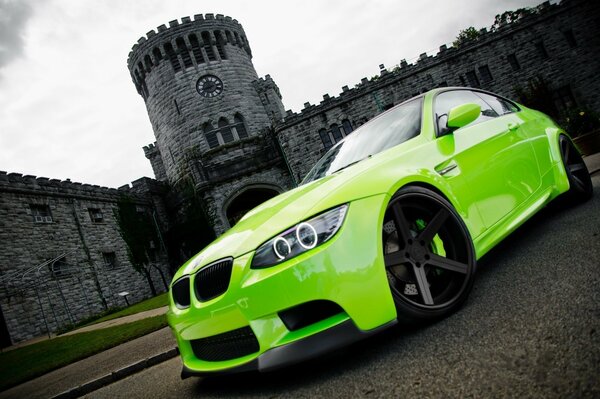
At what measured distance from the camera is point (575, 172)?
3598 mm

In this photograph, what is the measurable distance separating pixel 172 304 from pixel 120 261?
1933 cm

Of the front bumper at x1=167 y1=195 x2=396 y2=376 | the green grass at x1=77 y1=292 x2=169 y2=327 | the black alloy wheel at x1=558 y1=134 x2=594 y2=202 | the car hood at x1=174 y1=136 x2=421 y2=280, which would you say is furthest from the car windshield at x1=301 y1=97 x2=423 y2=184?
the green grass at x1=77 y1=292 x2=169 y2=327

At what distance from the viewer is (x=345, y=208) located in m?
1.71

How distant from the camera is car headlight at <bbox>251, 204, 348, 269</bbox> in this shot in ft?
5.29

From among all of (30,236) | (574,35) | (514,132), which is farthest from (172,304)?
(574,35)

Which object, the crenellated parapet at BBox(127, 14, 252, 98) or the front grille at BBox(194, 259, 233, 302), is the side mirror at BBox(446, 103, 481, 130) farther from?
the crenellated parapet at BBox(127, 14, 252, 98)

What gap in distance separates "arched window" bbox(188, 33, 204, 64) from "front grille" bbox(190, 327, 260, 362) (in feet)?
88.5

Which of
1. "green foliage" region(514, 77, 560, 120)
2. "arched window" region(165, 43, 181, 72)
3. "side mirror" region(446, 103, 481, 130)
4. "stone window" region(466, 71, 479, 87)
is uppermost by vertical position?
"arched window" region(165, 43, 181, 72)

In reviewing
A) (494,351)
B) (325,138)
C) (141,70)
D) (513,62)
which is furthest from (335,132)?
(494,351)

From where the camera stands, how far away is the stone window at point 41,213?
1558 centimetres

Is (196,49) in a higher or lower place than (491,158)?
higher

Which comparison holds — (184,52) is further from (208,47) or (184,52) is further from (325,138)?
(325,138)

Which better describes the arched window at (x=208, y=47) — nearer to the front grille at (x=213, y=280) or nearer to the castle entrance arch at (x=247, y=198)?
the castle entrance arch at (x=247, y=198)

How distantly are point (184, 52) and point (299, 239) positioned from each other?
91.7 feet
